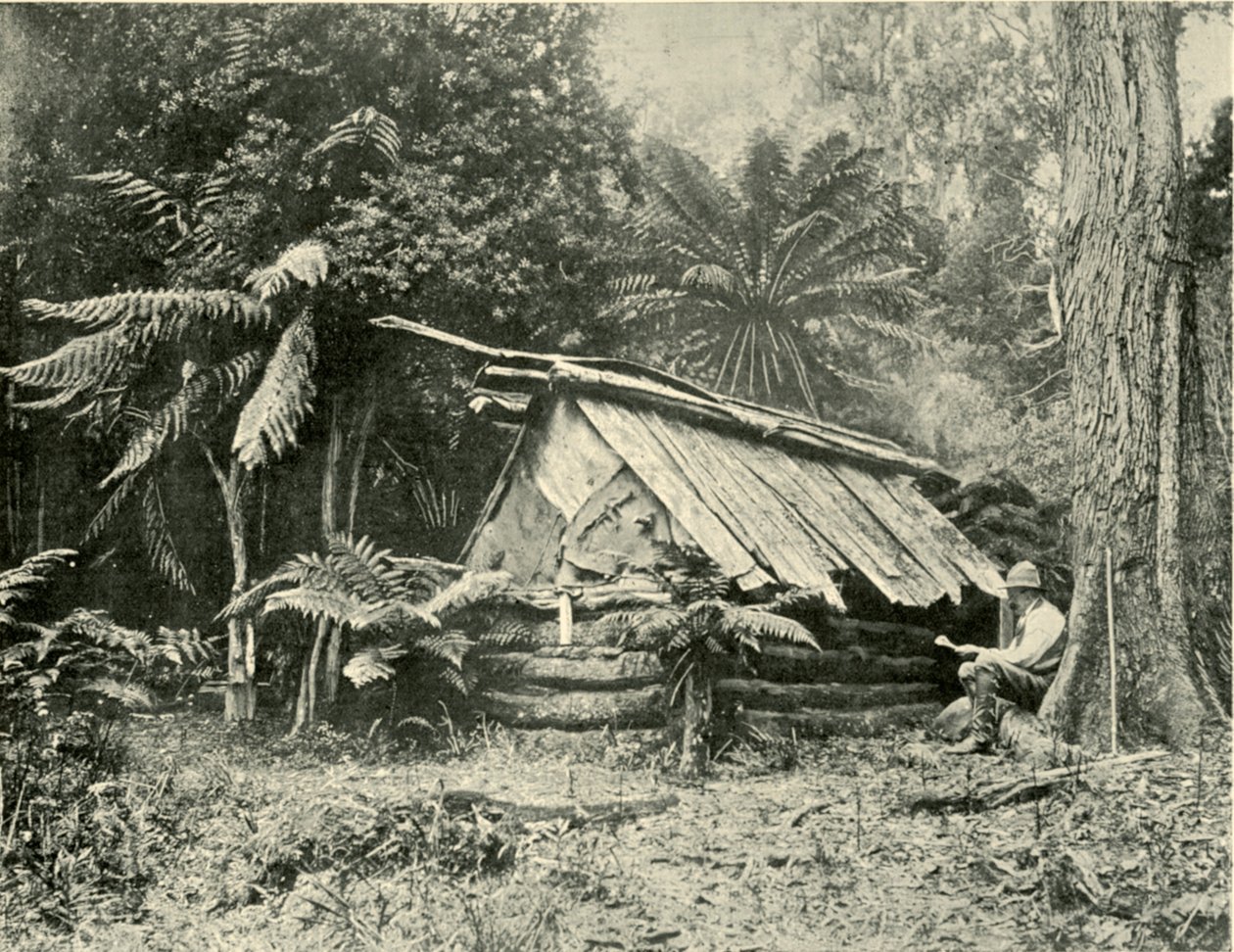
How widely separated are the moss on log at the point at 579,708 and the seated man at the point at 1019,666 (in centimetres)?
227

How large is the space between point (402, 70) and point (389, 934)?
9068 mm

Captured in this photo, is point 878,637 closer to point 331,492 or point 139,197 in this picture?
point 331,492

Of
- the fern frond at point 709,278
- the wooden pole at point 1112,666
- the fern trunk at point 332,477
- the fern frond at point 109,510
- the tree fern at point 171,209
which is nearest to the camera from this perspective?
the wooden pole at point 1112,666

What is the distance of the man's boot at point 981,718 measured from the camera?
777 cm

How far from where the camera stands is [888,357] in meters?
17.7

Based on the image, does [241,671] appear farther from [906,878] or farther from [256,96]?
[906,878]

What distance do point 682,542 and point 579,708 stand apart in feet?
5.10

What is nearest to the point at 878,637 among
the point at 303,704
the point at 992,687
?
the point at 992,687

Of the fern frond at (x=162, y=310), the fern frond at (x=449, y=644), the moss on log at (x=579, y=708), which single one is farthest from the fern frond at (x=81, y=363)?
the moss on log at (x=579, y=708)

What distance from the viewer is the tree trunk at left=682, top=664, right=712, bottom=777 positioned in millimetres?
7312

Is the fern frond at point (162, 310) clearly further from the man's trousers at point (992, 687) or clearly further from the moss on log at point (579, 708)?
the man's trousers at point (992, 687)

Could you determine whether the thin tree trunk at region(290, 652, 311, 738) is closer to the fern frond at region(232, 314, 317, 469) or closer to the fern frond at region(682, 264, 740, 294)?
the fern frond at region(232, 314, 317, 469)

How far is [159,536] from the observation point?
36.3 ft

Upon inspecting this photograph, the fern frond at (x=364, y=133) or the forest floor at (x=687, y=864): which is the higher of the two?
the fern frond at (x=364, y=133)
